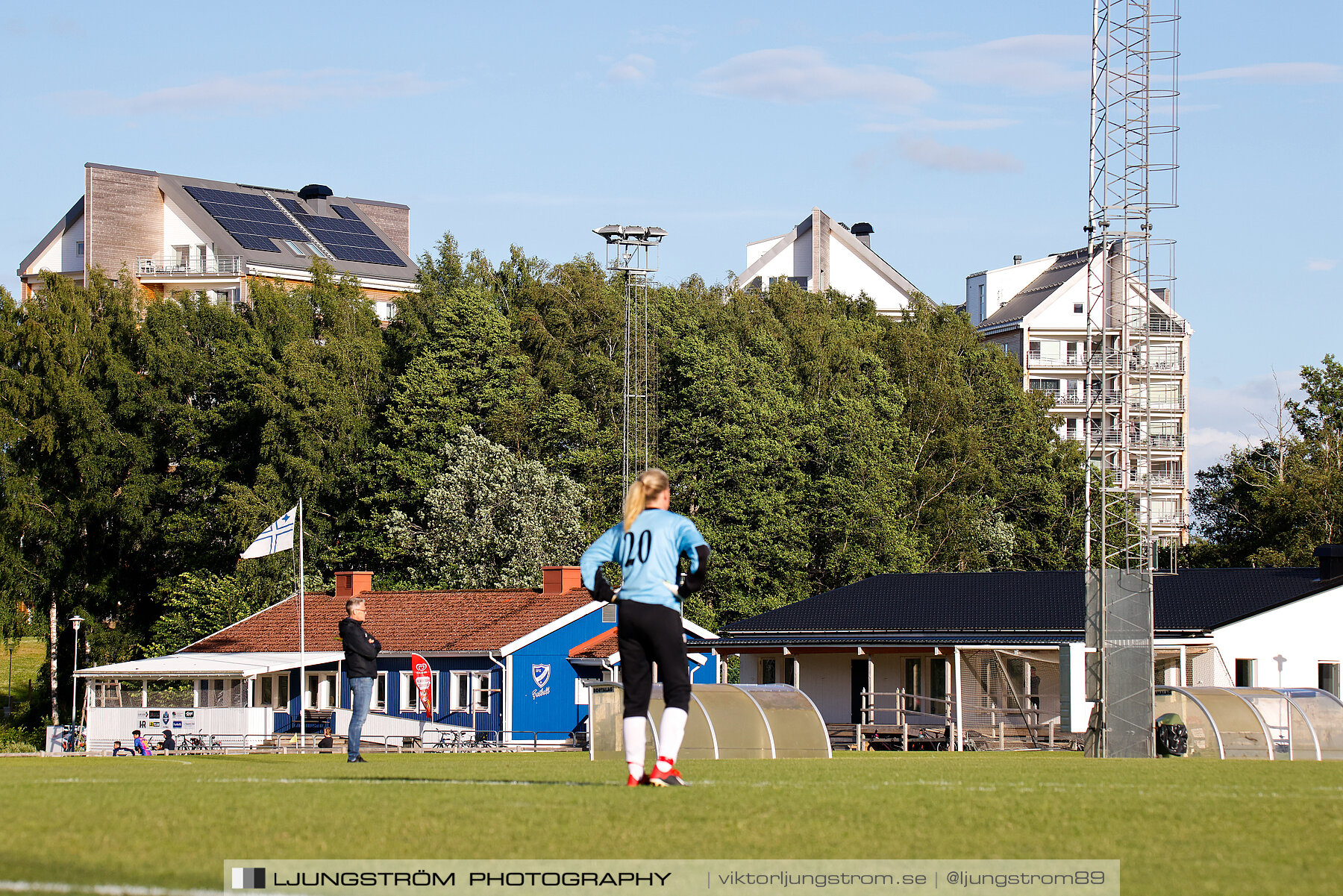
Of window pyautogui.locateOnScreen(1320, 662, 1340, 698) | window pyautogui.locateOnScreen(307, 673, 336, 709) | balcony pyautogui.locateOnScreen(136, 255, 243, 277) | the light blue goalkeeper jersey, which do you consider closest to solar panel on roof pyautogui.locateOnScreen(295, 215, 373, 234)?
balcony pyautogui.locateOnScreen(136, 255, 243, 277)

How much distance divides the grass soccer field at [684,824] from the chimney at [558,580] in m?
41.1

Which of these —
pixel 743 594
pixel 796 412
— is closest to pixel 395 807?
pixel 743 594

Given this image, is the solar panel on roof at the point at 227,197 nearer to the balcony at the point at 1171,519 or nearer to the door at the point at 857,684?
the door at the point at 857,684

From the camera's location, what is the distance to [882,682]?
46.5 m

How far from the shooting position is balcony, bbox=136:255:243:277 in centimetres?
8194

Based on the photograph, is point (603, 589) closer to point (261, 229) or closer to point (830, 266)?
point (261, 229)

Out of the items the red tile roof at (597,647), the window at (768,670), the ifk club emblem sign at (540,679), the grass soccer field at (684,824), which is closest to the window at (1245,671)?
the window at (768,670)

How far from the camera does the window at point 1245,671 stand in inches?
1667

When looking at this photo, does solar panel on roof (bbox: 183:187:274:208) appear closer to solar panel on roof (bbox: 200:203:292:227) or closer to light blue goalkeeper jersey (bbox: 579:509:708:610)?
solar panel on roof (bbox: 200:203:292:227)

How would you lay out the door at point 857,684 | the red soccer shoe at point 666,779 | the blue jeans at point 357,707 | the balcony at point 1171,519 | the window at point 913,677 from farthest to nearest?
the balcony at point 1171,519
the door at point 857,684
the window at point 913,677
the blue jeans at point 357,707
the red soccer shoe at point 666,779

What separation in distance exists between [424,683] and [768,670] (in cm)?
1050

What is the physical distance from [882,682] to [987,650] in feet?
20.5

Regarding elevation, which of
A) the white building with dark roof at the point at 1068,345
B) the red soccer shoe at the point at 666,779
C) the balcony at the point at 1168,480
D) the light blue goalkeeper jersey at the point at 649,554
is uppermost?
the white building with dark roof at the point at 1068,345

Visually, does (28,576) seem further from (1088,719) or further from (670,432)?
(1088,719)
